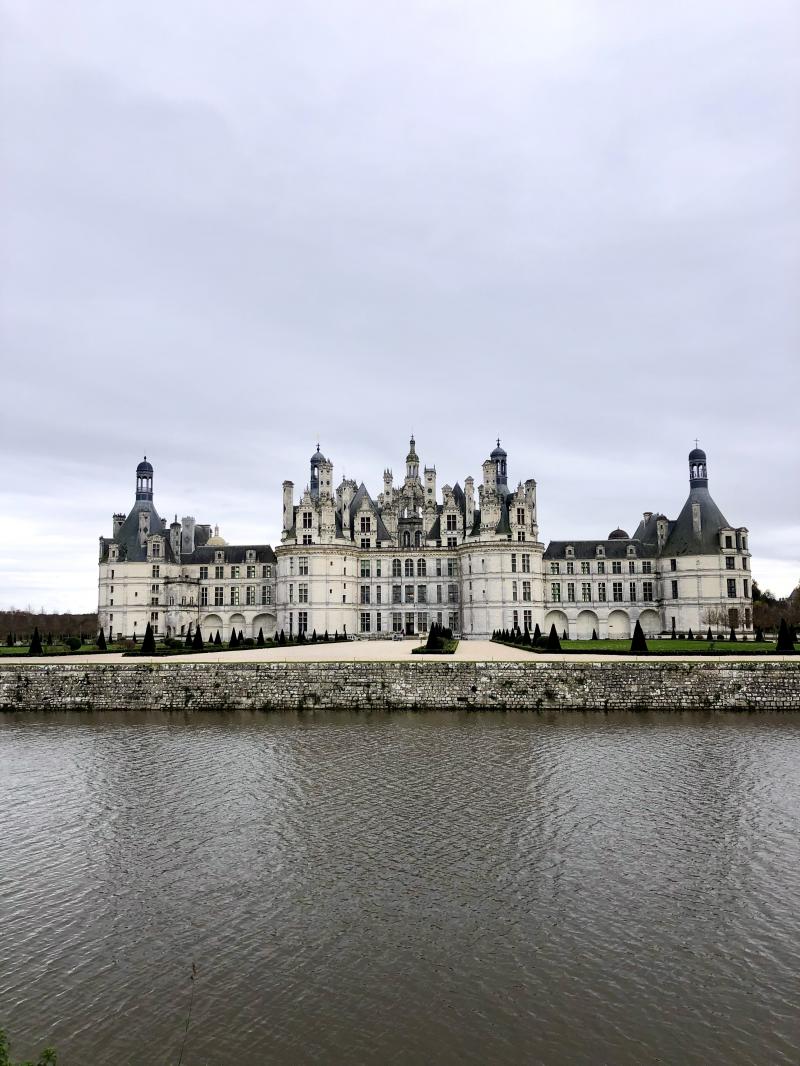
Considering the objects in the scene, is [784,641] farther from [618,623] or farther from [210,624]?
[210,624]

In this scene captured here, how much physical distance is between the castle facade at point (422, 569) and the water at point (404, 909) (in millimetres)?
42656

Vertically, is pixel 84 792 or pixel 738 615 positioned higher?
pixel 738 615

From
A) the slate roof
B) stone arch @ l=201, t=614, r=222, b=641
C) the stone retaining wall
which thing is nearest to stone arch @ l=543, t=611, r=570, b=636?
the slate roof

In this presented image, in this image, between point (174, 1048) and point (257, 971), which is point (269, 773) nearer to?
point (257, 971)

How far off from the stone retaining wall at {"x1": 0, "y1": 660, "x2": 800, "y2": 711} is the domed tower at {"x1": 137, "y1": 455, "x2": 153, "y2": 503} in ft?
131

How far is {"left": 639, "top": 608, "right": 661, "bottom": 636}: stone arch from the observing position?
6750cm

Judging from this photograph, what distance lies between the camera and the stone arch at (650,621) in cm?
6750

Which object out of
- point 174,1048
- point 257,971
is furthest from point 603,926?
point 174,1048

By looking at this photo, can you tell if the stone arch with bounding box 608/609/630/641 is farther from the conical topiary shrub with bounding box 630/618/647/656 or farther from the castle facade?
the conical topiary shrub with bounding box 630/618/647/656

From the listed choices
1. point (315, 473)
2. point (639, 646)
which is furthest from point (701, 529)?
point (315, 473)

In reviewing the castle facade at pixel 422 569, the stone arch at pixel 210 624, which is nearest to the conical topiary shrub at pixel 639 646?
the castle facade at pixel 422 569

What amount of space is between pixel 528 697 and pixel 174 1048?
2549cm

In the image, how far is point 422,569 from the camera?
227 feet

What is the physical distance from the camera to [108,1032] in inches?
350
